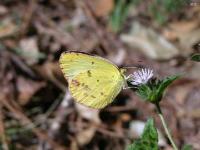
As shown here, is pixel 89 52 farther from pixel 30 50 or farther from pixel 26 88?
pixel 26 88

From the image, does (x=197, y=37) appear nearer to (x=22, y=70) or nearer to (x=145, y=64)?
(x=145, y=64)

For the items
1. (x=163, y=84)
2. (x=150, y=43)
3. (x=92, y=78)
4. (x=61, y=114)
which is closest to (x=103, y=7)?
(x=150, y=43)

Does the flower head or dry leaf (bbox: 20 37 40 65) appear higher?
the flower head

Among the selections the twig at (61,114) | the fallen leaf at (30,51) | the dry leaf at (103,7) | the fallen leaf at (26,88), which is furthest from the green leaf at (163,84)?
the dry leaf at (103,7)

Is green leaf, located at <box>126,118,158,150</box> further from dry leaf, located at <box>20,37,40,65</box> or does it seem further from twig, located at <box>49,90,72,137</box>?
dry leaf, located at <box>20,37,40,65</box>

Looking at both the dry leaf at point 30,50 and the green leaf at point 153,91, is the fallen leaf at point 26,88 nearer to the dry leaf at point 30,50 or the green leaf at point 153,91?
the dry leaf at point 30,50

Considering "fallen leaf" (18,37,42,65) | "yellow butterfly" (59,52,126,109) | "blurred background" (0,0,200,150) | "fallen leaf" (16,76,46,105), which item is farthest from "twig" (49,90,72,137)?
"yellow butterfly" (59,52,126,109)
